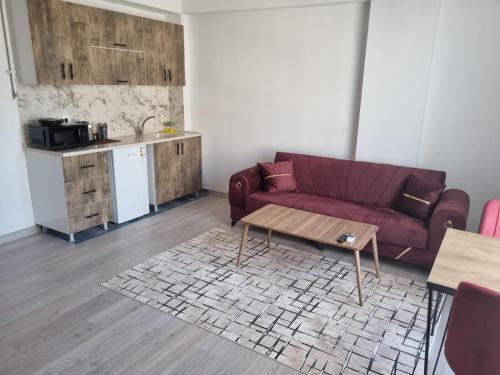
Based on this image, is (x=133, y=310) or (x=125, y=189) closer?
(x=133, y=310)

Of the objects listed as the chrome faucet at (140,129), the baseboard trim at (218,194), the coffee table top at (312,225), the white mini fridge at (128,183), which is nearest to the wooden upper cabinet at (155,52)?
the chrome faucet at (140,129)

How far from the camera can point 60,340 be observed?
2.36 m

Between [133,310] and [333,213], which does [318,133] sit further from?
[133,310]

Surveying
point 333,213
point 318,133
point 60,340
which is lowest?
point 60,340

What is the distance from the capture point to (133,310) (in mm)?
2670

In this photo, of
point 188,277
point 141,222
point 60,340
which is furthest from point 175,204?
point 60,340

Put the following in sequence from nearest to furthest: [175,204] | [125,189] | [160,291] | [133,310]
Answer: [133,310], [160,291], [125,189], [175,204]

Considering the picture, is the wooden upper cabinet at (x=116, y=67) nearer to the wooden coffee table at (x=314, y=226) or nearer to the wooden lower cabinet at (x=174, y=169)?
the wooden lower cabinet at (x=174, y=169)

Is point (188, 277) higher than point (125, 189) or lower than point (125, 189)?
lower

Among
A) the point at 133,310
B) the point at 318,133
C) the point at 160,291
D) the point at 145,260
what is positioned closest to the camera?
the point at 133,310

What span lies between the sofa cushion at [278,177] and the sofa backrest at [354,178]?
0.43 ft

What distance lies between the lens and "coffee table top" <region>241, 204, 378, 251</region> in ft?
9.43

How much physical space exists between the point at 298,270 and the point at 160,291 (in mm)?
1164

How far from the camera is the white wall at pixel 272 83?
4.17m
